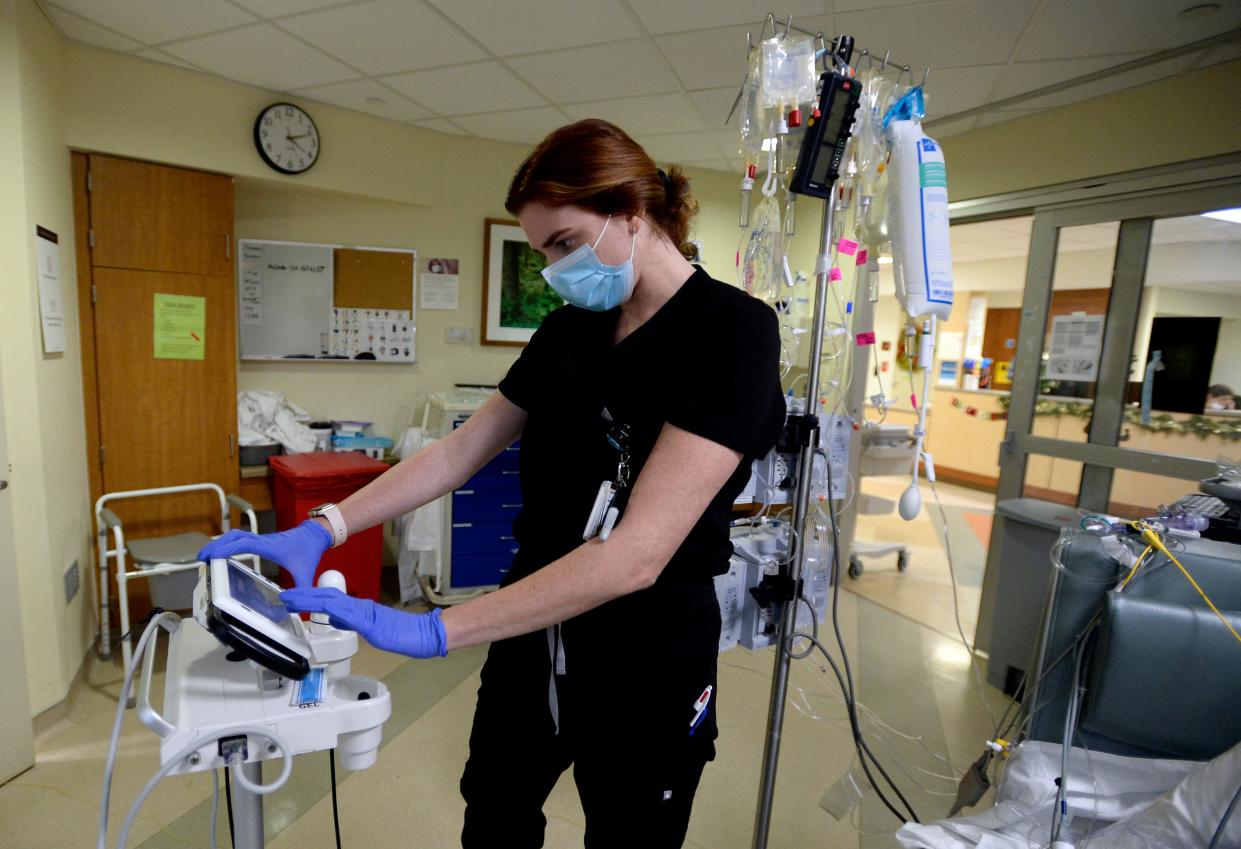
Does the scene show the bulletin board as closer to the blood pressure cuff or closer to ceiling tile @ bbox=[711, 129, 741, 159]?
ceiling tile @ bbox=[711, 129, 741, 159]

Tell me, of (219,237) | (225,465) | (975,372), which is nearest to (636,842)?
(225,465)

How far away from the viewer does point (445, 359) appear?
3.52m

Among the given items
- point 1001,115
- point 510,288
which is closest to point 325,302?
point 510,288

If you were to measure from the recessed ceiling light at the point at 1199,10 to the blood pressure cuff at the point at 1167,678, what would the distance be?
5.79 feet

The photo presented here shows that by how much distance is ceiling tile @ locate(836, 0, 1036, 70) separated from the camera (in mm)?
1899

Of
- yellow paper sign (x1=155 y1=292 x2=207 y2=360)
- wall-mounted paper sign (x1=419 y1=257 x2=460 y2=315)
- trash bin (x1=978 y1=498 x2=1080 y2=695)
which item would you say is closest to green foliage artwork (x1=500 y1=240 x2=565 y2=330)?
wall-mounted paper sign (x1=419 y1=257 x2=460 y2=315)

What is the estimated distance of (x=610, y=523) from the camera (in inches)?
32.9

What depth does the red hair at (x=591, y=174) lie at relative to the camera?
892mm

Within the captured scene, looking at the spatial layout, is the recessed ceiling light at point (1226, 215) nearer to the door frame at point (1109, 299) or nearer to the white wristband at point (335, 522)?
the door frame at point (1109, 299)

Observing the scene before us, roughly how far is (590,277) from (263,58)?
2.30m

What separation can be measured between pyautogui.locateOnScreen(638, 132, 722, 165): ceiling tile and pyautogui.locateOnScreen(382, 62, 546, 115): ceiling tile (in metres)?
0.71

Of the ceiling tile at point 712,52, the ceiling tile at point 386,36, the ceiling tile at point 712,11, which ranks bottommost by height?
the ceiling tile at point 386,36

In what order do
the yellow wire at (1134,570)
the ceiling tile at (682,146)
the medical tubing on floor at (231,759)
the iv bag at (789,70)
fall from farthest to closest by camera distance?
1. the ceiling tile at (682,146)
2. the iv bag at (789,70)
3. the yellow wire at (1134,570)
4. the medical tubing on floor at (231,759)

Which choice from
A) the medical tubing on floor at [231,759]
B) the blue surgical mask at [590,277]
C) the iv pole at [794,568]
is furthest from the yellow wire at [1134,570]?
the medical tubing on floor at [231,759]
